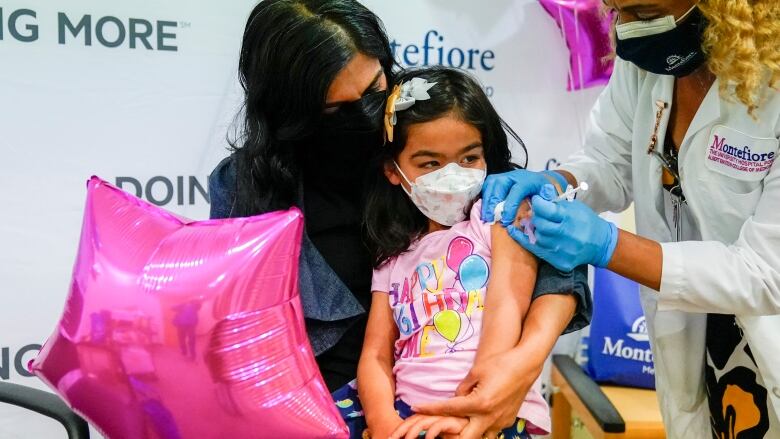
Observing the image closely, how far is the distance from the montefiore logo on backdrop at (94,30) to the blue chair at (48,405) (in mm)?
1045

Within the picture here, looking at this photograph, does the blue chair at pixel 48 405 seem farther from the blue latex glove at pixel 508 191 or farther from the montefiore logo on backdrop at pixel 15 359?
the blue latex glove at pixel 508 191

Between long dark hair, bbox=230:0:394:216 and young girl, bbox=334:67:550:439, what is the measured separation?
16 cm

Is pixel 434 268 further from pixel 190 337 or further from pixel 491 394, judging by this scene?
pixel 190 337

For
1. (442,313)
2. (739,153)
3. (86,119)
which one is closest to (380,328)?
(442,313)

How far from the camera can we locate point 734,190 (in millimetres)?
1430

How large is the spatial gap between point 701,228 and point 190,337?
1146mm

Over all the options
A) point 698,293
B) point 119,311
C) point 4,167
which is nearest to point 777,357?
point 698,293

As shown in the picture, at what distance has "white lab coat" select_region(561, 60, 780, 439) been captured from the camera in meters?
1.34

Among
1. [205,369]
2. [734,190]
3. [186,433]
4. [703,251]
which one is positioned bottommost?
[186,433]

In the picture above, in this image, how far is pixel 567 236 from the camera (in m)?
1.37

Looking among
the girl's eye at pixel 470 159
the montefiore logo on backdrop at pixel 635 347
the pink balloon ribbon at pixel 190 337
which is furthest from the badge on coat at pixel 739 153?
the montefiore logo on backdrop at pixel 635 347

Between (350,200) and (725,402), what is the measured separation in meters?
1.08

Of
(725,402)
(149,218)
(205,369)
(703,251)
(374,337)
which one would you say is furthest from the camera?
(725,402)

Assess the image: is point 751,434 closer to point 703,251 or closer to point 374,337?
point 703,251
